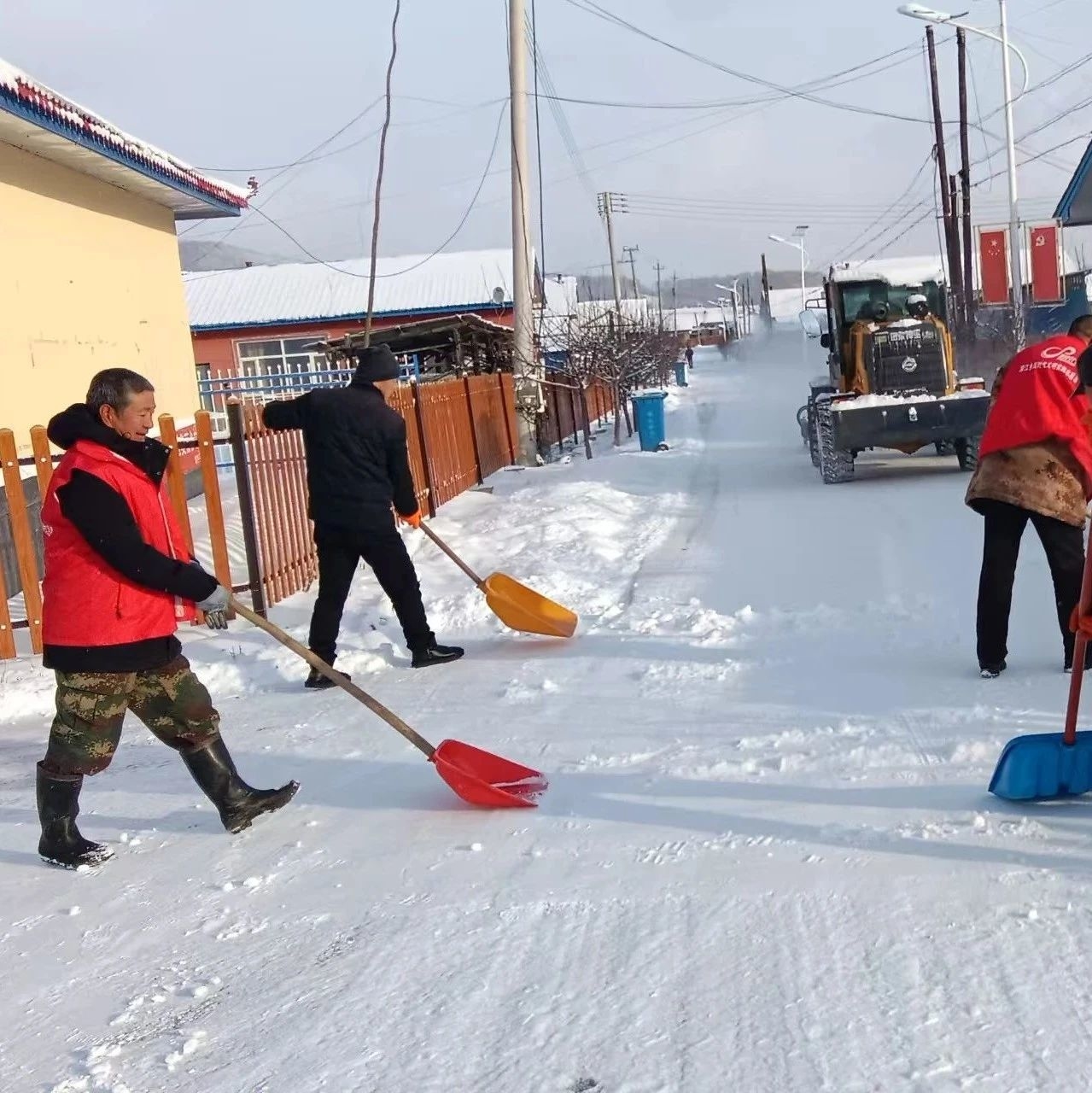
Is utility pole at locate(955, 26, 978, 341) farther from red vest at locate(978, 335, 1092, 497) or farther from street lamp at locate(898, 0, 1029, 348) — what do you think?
red vest at locate(978, 335, 1092, 497)

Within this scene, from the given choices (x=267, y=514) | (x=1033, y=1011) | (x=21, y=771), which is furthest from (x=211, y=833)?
(x=267, y=514)

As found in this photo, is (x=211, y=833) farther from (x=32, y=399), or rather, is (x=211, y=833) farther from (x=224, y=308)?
(x=224, y=308)

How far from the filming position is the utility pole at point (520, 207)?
16.9 meters

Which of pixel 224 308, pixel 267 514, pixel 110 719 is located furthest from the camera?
pixel 224 308

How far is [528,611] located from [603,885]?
3.48 metres

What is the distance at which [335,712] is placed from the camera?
5922 mm

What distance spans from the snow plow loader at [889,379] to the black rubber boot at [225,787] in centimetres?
974

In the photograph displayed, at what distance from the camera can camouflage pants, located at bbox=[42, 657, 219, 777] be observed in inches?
159

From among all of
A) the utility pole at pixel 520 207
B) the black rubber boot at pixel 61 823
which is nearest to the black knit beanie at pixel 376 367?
the black rubber boot at pixel 61 823

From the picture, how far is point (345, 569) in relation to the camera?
6.48 meters

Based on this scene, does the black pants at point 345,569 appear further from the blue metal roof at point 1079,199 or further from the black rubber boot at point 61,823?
the blue metal roof at point 1079,199

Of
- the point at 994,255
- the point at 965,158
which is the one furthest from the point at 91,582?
the point at 965,158

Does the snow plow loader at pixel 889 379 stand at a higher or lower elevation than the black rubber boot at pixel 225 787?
higher

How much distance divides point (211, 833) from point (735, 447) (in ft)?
52.0
